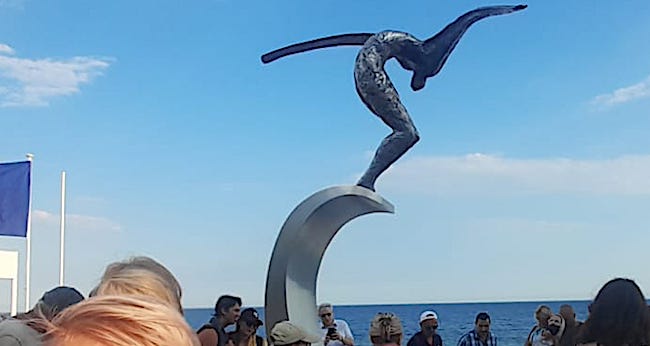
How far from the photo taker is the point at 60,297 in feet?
9.70

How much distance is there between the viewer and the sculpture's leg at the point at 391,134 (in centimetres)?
641

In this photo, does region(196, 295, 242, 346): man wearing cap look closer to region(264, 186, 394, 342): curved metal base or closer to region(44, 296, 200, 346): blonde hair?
region(264, 186, 394, 342): curved metal base

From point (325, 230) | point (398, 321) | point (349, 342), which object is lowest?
point (349, 342)

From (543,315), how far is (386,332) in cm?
152

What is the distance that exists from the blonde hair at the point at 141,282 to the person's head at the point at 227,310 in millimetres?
2717

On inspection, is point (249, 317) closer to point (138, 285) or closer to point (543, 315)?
point (543, 315)

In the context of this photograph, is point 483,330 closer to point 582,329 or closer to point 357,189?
point 357,189

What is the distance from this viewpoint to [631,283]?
308 centimetres

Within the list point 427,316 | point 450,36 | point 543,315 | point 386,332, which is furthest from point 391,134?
point 386,332

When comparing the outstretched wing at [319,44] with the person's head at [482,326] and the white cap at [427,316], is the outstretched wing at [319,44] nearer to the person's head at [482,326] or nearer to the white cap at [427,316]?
the white cap at [427,316]

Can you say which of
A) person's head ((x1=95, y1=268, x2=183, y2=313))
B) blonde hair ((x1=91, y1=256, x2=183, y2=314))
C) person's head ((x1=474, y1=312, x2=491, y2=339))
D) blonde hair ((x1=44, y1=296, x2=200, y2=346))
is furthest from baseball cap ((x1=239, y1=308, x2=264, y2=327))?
blonde hair ((x1=44, y1=296, x2=200, y2=346))

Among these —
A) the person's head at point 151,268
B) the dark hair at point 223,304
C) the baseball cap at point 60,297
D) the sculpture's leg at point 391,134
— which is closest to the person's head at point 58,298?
the baseball cap at point 60,297

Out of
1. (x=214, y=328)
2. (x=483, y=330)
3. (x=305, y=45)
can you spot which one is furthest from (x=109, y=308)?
(x=305, y=45)

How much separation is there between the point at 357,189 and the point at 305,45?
148cm
